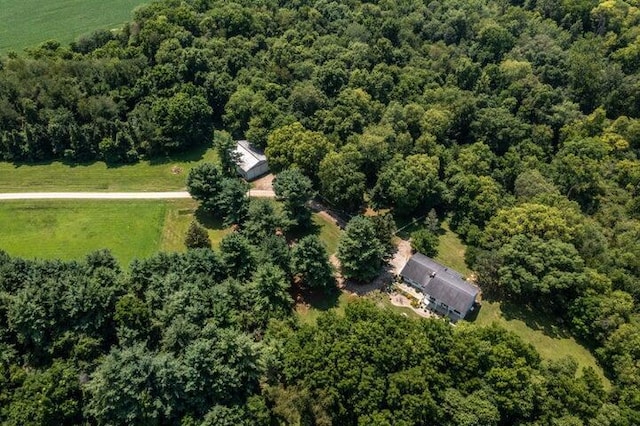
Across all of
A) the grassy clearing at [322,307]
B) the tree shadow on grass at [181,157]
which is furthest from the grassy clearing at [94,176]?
the grassy clearing at [322,307]

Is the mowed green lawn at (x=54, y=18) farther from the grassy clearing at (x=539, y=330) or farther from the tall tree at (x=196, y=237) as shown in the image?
the grassy clearing at (x=539, y=330)

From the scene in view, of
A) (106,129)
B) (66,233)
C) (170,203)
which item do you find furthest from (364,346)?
(106,129)

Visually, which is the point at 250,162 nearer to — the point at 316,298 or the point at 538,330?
the point at 316,298

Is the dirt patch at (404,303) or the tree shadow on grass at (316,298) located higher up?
the dirt patch at (404,303)

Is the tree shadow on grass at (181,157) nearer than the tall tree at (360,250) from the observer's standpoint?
No

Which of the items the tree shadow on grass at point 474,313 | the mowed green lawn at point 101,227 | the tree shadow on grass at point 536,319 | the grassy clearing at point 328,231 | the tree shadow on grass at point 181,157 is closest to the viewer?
the tree shadow on grass at point 536,319

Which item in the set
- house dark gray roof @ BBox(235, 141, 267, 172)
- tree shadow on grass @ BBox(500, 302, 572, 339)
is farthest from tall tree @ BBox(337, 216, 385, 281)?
house dark gray roof @ BBox(235, 141, 267, 172)

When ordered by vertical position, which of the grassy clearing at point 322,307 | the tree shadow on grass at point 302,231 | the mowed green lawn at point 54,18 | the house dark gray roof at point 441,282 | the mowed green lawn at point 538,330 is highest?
the mowed green lawn at point 54,18

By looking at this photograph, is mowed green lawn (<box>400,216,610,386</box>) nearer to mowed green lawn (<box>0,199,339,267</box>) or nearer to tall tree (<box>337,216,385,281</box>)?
tall tree (<box>337,216,385,281</box>)
